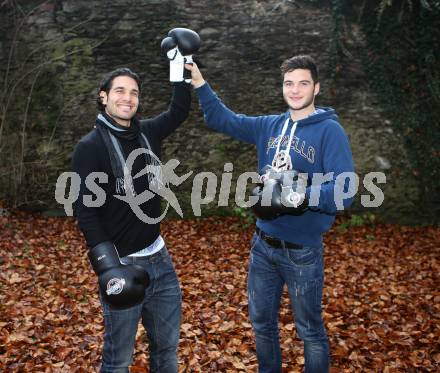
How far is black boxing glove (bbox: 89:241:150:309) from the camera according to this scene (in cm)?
233

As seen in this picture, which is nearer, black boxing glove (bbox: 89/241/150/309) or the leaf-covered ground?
black boxing glove (bbox: 89/241/150/309)

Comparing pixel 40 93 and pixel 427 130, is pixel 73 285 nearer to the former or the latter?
pixel 40 93

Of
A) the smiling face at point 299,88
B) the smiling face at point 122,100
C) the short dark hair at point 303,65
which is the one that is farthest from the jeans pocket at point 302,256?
the smiling face at point 122,100

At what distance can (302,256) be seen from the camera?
281 centimetres

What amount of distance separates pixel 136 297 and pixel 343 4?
26.8ft

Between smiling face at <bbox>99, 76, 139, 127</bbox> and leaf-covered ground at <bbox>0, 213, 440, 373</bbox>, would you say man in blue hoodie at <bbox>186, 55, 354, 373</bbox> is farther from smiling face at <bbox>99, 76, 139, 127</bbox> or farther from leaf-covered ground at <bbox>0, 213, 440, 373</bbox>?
leaf-covered ground at <bbox>0, 213, 440, 373</bbox>

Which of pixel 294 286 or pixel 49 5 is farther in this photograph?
pixel 49 5

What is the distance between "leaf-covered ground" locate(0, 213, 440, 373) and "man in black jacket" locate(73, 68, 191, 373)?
1.31 metres

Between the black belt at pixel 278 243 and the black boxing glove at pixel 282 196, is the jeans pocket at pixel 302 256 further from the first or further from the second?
the black boxing glove at pixel 282 196

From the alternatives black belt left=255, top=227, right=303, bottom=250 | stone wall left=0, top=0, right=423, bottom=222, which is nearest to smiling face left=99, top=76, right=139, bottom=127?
black belt left=255, top=227, right=303, bottom=250

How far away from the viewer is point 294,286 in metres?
2.82

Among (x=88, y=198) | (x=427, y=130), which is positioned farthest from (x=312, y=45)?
(x=88, y=198)

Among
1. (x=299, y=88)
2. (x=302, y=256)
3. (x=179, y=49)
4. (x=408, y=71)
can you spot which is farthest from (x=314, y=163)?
(x=408, y=71)

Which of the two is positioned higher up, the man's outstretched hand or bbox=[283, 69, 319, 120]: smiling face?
the man's outstretched hand
